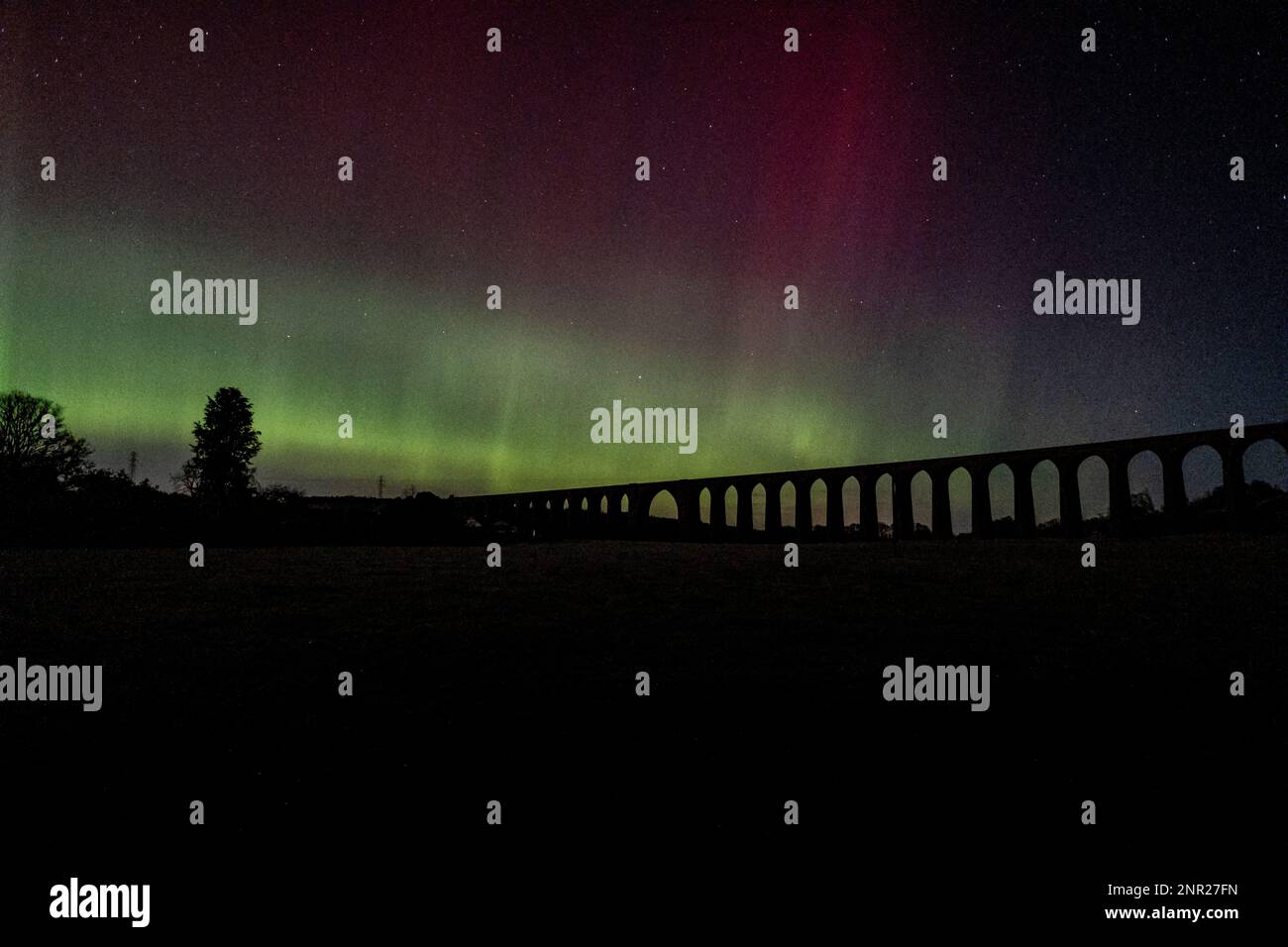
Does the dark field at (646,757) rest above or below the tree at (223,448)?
below

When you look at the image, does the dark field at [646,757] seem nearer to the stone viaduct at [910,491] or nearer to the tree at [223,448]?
the stone viaduct at [910,491]

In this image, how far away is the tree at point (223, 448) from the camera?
306 feet

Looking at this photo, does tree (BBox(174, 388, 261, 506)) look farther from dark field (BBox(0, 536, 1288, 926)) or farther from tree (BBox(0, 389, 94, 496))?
dark field (BBox(0, 536, 1288, 926))

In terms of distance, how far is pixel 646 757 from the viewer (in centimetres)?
727

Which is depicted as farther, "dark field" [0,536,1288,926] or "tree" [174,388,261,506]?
"tree" [174,388,261,506]

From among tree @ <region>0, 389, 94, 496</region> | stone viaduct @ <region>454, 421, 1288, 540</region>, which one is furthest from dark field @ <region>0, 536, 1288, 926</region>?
tree @ <region>0, 389, 94, 496</region>

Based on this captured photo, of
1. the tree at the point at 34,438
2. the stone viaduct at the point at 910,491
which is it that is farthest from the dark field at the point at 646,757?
the tree at the point at 34,438

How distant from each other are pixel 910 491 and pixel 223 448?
81242 mm

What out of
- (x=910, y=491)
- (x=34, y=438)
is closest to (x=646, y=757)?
(x=910, y=491)

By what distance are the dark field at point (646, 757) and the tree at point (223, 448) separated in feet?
291

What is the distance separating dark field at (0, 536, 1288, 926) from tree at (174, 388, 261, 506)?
88845 millimetres

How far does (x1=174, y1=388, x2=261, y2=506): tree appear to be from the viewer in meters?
93.2

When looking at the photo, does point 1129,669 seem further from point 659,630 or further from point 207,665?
point 207,665
